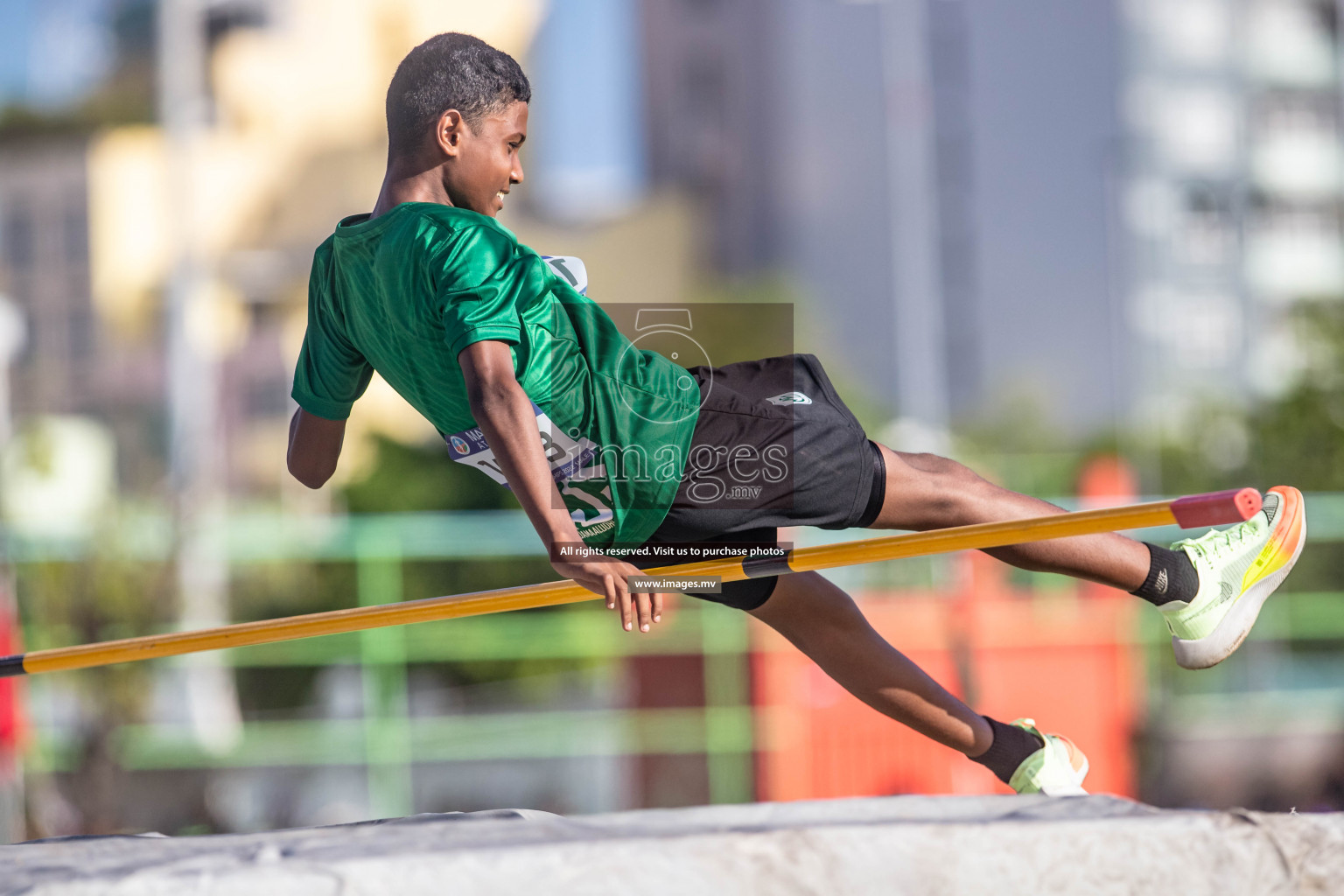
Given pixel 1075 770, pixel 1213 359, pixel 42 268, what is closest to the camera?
pixel 1075 770

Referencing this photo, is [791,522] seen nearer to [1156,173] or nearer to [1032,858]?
[1032,858]

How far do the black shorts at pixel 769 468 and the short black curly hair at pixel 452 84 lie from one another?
77 centimetres

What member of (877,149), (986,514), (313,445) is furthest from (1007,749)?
(877,149)

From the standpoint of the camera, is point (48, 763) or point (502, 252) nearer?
point (502, 252)

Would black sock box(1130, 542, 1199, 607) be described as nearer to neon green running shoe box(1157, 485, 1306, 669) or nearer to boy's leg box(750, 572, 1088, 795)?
neon green running shoe box(1157, 485, 1306, 669)

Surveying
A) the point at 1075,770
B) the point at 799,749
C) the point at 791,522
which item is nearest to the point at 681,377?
the point at 791,522

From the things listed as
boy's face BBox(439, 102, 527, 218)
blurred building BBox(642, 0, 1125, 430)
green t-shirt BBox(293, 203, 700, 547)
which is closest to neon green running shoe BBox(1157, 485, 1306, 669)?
green t-shirt BBox(293, 203, 700, 547)

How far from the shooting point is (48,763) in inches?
296

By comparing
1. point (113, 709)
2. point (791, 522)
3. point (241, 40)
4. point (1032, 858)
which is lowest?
point (113, 709)

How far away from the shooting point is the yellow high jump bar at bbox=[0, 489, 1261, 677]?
8.58 ft

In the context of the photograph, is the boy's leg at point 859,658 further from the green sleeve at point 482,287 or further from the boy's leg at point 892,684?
the green sleeve at point 482,287

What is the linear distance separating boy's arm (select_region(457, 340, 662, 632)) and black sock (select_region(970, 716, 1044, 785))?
4.03ft

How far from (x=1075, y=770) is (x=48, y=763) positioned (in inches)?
242

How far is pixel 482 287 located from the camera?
272 cm
